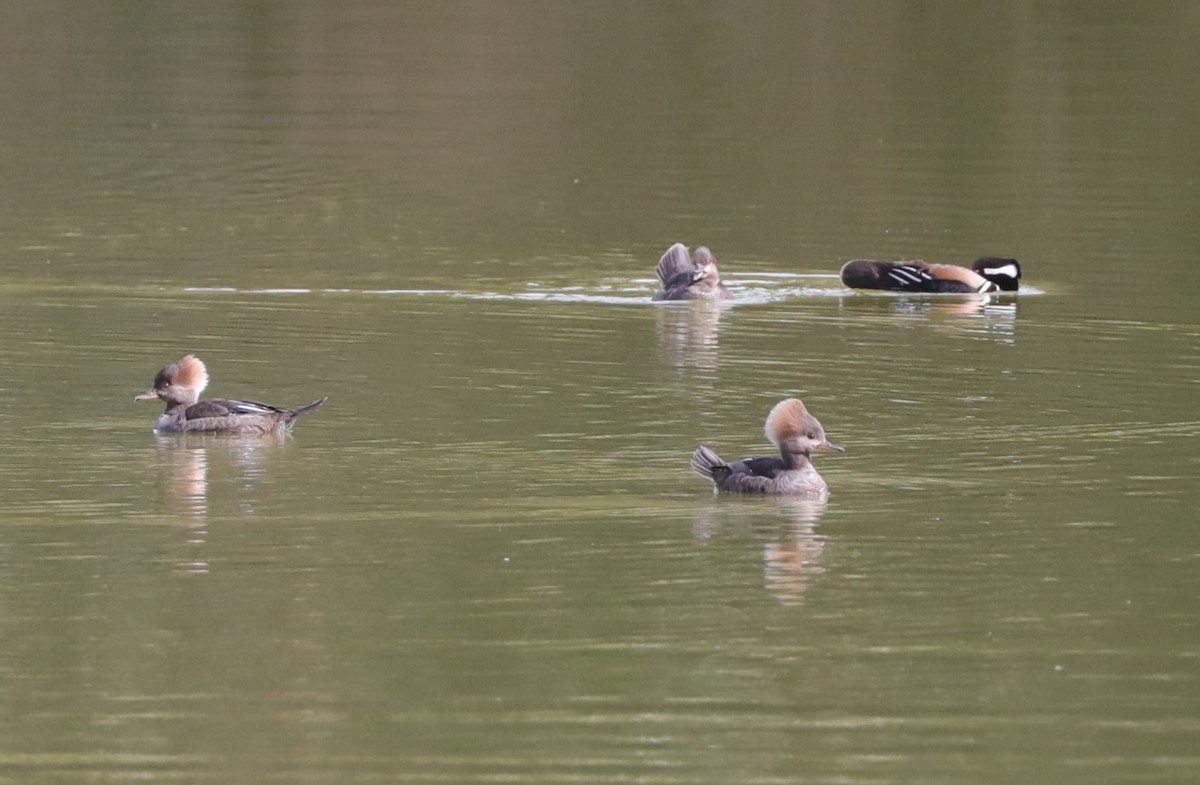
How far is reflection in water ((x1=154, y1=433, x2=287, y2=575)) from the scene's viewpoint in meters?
12.2

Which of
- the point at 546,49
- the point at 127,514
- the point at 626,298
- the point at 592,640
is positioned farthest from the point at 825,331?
the point at 546,49

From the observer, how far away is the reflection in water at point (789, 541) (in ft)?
35.8

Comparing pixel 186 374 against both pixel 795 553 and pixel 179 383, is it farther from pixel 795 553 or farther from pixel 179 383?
pixel 795 553

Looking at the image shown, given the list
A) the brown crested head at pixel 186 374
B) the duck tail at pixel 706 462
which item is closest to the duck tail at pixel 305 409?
the brown crested head at pixel 186 374

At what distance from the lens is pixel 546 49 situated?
48406 millimetres

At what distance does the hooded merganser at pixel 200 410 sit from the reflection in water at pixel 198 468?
0.21ft

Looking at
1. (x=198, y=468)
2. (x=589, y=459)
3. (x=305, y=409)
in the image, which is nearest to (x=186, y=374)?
(x=305, y=409)

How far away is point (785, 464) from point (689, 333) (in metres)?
6.77

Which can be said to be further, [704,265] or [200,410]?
[704,265]

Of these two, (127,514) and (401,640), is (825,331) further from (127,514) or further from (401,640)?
(401,640)

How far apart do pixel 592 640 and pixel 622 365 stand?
7.93 meters

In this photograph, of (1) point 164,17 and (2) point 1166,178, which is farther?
(1) point 164,17

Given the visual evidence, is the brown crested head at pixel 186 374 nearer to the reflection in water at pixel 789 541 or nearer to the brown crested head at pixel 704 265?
the reflection in water at pixel 789 541

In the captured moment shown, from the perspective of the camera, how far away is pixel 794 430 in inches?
505
